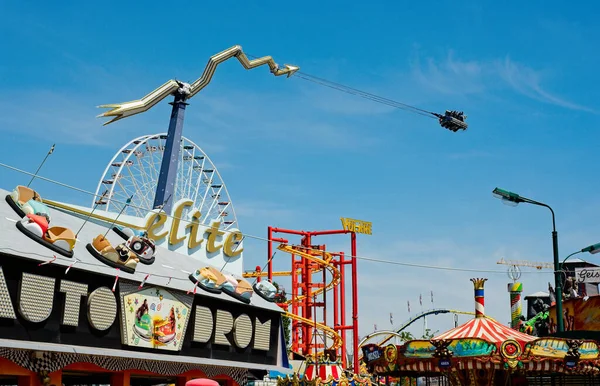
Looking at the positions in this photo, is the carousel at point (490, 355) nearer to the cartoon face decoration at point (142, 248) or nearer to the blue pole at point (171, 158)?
the cartoon face decoration at point (142, 248)

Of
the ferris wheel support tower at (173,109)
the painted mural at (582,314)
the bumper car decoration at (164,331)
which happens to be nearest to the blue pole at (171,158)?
the ferris wheel support tower at (173,109)

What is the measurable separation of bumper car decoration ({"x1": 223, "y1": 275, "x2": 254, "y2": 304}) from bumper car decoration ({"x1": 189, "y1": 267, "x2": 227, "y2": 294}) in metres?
0.40

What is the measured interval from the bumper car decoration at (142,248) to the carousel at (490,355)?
9.51m

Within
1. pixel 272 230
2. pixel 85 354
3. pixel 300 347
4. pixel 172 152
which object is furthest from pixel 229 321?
pixel 300 347

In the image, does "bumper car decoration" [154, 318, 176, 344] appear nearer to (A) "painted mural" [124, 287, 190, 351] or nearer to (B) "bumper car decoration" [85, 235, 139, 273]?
(A) "painted mural" [124, 287, 190, 351]

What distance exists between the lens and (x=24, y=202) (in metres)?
21.7

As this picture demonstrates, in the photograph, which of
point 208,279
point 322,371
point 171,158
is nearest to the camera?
point 208,279

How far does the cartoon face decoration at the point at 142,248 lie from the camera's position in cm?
2416

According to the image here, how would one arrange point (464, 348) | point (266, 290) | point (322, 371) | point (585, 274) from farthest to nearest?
point (585, 274)
point (322, 371)
point (266, 290)
point (464, 348)

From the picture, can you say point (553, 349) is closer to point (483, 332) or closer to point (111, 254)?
point (483, 332)

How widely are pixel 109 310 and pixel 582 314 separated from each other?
108ft

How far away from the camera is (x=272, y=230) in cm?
5709

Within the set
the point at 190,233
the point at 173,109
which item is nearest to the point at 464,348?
the point at 190,233

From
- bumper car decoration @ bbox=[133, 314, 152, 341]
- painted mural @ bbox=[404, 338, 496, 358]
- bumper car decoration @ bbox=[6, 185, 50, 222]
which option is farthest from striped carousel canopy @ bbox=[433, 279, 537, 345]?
bumper car decoration @ bbox=[6, 185, 50, 222]
